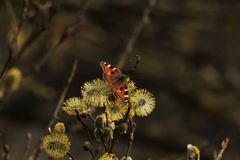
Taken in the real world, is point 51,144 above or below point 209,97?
below

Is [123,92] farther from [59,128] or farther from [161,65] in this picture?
[161,65]

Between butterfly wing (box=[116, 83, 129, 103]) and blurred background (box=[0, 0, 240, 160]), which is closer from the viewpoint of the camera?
butterfly wing (box=[116, 83, 129, 103])

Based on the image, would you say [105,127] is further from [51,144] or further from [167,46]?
[167,46]

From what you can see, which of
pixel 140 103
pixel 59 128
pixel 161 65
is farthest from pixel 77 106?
pixel 161 65

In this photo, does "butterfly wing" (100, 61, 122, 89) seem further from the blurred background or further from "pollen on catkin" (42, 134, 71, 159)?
the blurred background

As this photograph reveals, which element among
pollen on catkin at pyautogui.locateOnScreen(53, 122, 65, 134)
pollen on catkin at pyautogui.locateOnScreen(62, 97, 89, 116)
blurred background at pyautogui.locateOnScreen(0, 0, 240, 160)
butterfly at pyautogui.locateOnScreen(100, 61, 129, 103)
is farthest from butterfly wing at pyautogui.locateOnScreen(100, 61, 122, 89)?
blurred background at pyautogui.locateOnScreen(0, 0, 240, 160)

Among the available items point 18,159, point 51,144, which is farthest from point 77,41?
point 51,144

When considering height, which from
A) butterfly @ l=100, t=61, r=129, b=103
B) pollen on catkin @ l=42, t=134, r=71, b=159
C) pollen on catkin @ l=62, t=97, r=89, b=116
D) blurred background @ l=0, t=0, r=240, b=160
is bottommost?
pollen on catkin @ l=42, t=134, r=71, b=159
